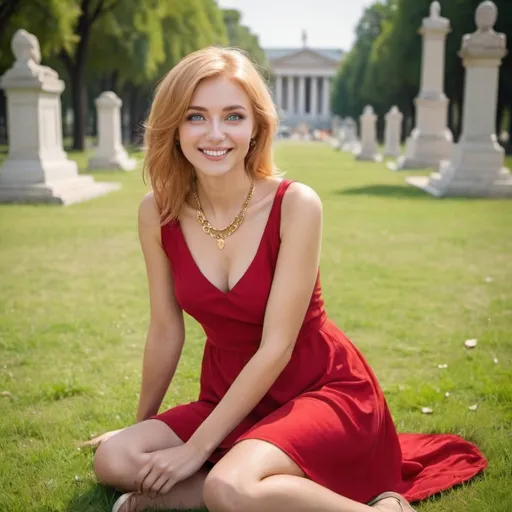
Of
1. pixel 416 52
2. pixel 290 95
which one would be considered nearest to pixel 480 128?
pixel 416 52

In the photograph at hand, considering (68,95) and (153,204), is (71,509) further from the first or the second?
(68,95)

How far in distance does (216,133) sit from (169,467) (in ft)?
3.77

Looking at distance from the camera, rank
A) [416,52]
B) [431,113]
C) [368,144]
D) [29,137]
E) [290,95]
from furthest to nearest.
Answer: [290,95]
[416,52]
[368,144]
[431,113]
[29,137]

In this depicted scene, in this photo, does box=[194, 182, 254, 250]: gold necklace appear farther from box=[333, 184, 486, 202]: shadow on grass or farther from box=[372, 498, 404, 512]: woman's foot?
box=[333, 184, 486, 202]: shadow on grass

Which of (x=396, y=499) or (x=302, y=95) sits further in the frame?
(x=302, y=95)

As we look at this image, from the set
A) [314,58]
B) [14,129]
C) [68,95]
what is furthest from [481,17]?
[314,58]

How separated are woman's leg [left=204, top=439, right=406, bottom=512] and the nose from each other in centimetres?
106

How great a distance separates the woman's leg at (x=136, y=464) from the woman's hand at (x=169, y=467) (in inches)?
3.9

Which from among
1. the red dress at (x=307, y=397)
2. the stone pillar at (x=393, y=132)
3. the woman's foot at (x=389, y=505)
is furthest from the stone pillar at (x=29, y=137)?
the stone pillar at (x=393, y=132)

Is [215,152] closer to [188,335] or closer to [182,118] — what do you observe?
[182,118]

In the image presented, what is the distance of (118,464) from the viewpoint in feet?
8.82

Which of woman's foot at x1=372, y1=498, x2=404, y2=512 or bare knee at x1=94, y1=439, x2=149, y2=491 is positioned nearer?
woman's foot at x1=372, y1=498, x2=404, y2=512

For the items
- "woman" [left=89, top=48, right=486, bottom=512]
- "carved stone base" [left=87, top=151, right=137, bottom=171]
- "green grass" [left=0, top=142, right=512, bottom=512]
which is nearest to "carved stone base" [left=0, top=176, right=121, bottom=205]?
"green grass" [left=0, top=142, right=512, bottom=512]

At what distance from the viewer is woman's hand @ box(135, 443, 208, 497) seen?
8.29 feet
